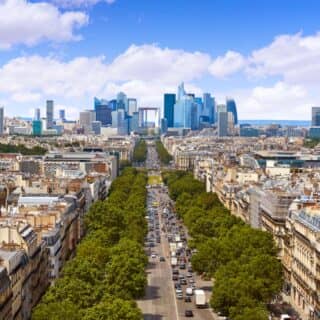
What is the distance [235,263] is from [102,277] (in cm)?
1278

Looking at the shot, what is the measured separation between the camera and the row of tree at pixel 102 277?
60406mm

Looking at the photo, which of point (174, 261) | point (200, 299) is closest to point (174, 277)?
point (174, 261)

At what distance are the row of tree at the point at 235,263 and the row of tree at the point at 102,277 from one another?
22.9 feet

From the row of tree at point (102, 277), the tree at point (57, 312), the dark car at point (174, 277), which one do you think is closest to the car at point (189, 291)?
the row of tree at point (102, 277)

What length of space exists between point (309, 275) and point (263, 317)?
15459 millimetres

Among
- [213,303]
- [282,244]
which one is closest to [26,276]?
[213,303]

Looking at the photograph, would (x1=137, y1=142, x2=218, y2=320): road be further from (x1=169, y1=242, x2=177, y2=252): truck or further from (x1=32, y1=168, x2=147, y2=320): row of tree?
(x1=32, y1=168, x2=147, y2=320): row of tree

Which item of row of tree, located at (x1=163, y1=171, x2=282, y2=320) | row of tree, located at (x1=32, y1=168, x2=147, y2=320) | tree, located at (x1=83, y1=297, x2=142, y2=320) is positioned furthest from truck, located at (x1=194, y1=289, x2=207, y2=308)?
tree, located at (x1=83, y1=297, x2=142, y2=320)

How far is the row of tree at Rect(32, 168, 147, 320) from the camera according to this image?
6041cm

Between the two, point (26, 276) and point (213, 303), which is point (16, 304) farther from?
point (213, 303)

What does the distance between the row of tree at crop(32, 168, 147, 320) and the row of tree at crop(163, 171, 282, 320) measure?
699 cm

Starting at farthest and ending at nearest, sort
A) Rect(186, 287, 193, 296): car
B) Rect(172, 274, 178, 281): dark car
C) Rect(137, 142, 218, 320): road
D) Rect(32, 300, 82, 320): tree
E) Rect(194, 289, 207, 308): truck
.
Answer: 1. Rect(172, 274, 178, 281): dark car
2. Rect(186, 287, 193, 296): car
3. Rect(194, 289, 207, 308): truck
4. Rect(137, 142, 218, 320): road
5. Rect(32, 300, 82, 320): tree

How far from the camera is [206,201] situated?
144375mm

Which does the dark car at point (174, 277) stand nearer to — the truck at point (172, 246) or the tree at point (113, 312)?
the truck at point (172, 246)
